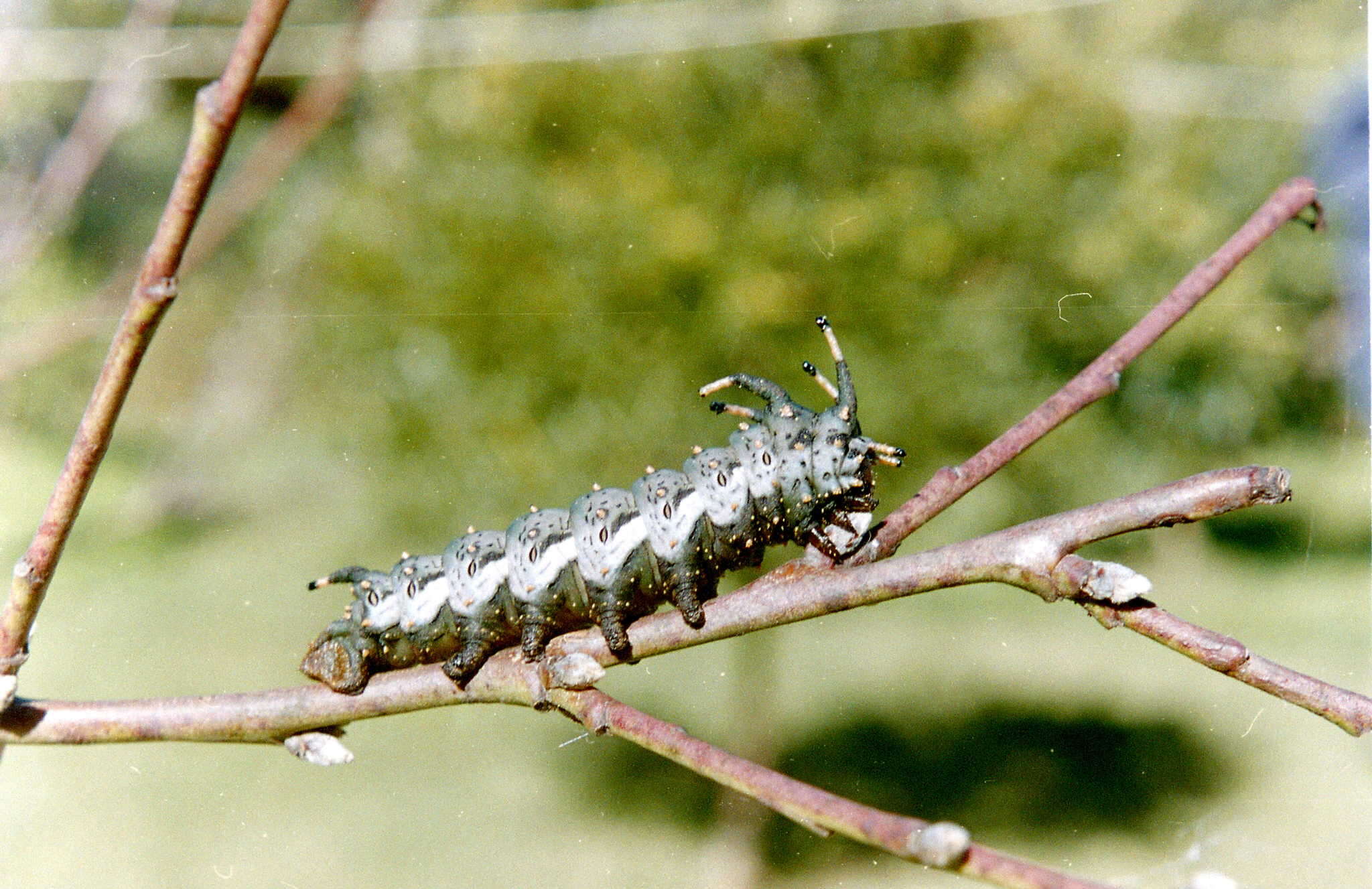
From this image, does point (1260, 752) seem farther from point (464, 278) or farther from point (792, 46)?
point (464, 278)

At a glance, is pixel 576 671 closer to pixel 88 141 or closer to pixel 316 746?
pixel 316 746

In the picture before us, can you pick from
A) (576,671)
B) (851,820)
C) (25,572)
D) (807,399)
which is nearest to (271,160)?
(25,572)

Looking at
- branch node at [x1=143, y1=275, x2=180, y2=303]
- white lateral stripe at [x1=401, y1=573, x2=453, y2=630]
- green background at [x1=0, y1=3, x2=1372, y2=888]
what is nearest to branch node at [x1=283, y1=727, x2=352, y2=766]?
white lateral stripe at [x1=401, y1=573, x2=453, y2=630]

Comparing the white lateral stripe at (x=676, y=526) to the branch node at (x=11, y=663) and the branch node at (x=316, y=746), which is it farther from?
the branch node at (x=11, y=663)

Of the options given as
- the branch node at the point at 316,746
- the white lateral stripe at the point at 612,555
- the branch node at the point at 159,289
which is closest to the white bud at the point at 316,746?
the branch node at the point at 316,746

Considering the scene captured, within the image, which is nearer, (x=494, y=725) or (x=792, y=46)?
(x=792, y=46)

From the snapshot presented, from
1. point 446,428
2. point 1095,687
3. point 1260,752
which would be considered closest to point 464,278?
point 446,428

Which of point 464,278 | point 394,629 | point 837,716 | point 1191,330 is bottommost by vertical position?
point 394,629

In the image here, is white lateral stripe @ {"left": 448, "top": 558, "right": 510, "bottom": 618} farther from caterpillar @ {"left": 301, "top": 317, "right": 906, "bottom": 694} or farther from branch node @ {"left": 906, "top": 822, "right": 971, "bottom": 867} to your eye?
branch node @ {"left": 906, "top": 822, "right": 971, "bottom": 867}
